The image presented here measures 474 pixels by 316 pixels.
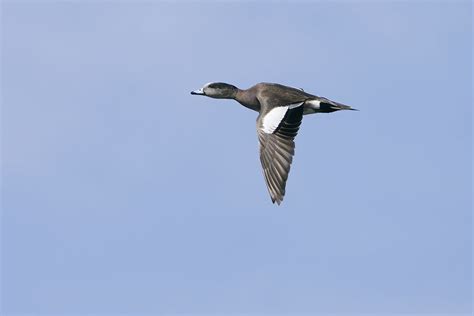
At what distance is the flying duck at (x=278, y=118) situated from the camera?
72.6 ft

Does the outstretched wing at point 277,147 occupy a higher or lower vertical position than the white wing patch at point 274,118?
lower

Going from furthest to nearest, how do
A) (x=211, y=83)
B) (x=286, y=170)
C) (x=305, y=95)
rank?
1. (x=211, y=83)
2. (x=305, y=95)
3. (x=286, y=170)

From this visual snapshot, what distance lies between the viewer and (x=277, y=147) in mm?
22250

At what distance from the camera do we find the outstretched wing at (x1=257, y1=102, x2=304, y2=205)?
72.5 feet

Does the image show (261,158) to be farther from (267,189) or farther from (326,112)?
(326,112)

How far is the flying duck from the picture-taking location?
72.6ft

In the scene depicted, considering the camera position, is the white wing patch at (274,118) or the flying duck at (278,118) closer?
the flying duck at (278,118)

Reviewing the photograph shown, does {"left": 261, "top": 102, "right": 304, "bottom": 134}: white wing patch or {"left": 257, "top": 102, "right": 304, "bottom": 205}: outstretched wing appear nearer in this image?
{"left": 257, "top": 102, "right": 304, "bottom": 205}: outstretched wing

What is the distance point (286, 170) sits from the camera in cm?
2208

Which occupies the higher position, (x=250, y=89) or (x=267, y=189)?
(x=250, y=89)

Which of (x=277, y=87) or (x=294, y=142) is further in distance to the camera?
(x=277, y=87)

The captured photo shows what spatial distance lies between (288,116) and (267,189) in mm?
1489

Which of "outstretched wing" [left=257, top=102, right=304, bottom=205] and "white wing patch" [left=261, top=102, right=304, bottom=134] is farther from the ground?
"white wing patch" [left=261, top=102, right=304, bottom=134]

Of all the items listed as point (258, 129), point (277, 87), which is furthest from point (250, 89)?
point (258, 129)
